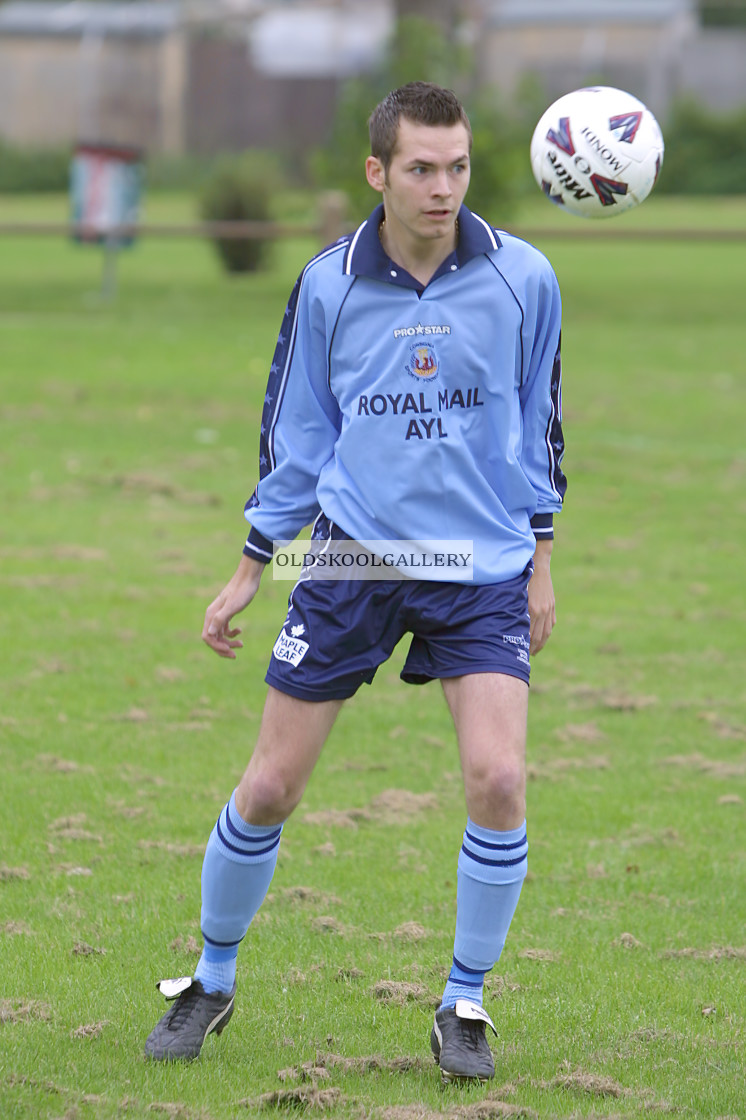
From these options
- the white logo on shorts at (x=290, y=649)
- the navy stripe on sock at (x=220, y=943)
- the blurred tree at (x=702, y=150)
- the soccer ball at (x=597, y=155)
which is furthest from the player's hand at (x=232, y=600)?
the blurred tree at (x=702, y=150)

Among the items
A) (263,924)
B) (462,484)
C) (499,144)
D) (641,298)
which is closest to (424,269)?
(462,484)

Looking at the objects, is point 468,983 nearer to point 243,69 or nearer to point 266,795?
point 266,795

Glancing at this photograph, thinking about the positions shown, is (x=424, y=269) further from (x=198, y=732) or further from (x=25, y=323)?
(x=25, y=323)

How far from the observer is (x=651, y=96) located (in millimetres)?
52750

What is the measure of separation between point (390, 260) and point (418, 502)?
57 cm

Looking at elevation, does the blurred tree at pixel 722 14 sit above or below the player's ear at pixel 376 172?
below

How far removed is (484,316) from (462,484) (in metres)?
0.39

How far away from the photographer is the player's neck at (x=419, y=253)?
11.8 feet

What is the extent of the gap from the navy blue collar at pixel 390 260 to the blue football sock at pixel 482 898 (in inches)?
50.1

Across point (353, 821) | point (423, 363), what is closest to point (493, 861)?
point (423, 363)

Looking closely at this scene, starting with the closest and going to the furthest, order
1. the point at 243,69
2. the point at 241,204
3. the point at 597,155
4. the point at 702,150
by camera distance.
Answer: the point at 597,155, the point at 241,204, the point at 702,150, the point at 243,69

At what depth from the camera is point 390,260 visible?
11.8ft

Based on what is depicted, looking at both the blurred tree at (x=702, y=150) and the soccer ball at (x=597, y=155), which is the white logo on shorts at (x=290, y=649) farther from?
the blurred tree at (x=702, y=150)

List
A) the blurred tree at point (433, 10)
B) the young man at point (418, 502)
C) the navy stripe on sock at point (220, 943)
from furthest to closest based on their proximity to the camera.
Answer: the blurred tree at point (433, 10)
the navy stripe on sock at point (220, 943)
the young man at point (418, 502)
